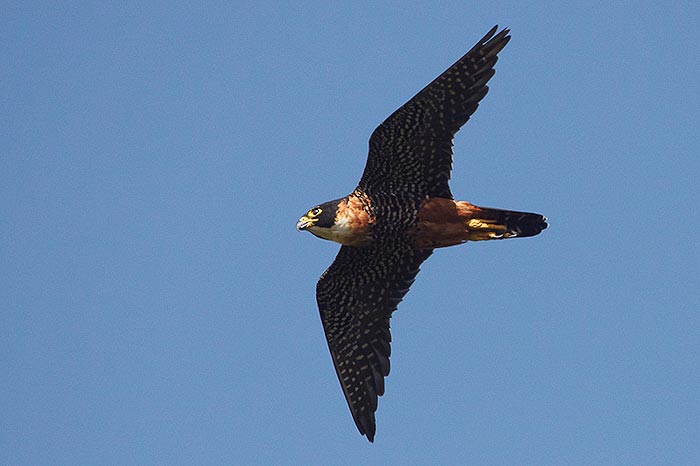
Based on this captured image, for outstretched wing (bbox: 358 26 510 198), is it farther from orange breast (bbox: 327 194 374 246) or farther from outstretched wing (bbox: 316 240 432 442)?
outstretched wing (bbox: 316 240 432 442)

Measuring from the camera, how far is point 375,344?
1758 centimetres

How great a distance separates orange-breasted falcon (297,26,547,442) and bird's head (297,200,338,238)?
15 millimetres

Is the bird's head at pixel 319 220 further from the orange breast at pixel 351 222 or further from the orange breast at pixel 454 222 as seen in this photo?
the orange breast at pixel 454 222

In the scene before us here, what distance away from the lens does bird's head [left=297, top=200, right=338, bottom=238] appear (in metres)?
16.3

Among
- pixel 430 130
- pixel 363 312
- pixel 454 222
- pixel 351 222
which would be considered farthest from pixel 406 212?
pixel 363 312

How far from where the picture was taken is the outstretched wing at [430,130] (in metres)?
15.9

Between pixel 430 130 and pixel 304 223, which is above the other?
pixel 430 130

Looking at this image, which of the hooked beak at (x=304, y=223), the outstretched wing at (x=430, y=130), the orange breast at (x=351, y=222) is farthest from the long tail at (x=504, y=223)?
the hooked beak at (x=304, y=223)

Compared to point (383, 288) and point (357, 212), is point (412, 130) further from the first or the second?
point (383, 288)

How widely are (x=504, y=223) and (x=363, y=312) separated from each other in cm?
286

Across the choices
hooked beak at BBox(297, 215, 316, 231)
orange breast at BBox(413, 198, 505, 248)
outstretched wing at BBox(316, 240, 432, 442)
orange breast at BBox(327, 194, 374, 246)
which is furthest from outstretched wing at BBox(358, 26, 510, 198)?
outstretched wing at BBox(316, 240, 432, 442)

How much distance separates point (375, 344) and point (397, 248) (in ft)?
5.49

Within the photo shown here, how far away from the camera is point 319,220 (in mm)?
16344

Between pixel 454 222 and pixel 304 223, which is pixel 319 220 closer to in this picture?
pixel 304 223
